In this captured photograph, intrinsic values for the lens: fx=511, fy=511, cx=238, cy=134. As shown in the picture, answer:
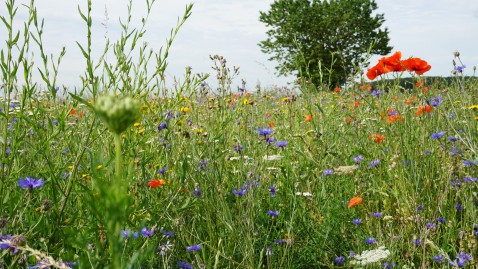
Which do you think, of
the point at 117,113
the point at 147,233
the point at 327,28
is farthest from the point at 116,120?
the point at 327,28

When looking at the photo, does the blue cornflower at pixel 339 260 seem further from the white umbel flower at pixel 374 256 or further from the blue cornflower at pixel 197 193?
the blue cornflower at pixel 197 193

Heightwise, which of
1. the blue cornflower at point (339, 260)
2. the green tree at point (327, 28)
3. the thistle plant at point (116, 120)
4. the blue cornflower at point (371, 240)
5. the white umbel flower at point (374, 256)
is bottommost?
the blue cornflower at point (339, 260)

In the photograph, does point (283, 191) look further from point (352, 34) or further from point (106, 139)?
point (352, 34)

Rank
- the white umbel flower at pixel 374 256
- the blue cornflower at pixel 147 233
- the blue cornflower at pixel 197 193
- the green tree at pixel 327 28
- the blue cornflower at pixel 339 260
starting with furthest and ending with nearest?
the green tree at pixel 327 28 → the blue cornflower at pixel 197 193 → the blue cornflower at pixel 339 260 → the blue cornflower at pixel 147 233 → the white umbel flower at pixel 374 256

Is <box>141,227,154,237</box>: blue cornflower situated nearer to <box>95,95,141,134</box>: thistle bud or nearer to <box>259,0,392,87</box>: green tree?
<box>95,95,141,134</box>: thistle bud

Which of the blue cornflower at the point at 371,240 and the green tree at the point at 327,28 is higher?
the green tree at the point at 327,28

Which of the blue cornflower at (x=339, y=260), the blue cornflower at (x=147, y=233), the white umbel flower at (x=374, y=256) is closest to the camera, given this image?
the white umbel flower at (x=374, y=256)

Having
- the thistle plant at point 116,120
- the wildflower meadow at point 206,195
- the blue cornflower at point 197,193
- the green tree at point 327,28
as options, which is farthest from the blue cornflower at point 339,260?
the green tree at point 327,28

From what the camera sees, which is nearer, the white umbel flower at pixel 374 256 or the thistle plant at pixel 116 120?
Answer: the thistle plant at pixel 116 120

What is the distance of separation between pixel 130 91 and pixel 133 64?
141 mm

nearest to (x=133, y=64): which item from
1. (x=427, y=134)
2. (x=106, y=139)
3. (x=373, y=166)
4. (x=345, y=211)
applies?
(x=106, y=139)

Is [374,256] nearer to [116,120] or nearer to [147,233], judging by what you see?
[147,233]

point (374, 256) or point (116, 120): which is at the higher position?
point (116, 120)

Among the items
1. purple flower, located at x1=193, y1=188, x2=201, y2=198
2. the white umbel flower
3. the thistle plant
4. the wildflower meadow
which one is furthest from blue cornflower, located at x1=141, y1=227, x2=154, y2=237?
the thistle plant
